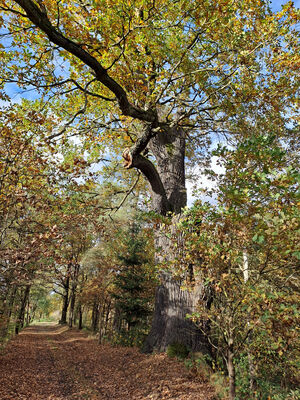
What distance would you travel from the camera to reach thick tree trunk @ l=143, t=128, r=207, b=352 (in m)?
6.88

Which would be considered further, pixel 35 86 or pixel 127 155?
pixel 127 155

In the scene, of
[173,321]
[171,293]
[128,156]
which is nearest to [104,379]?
[173,321]

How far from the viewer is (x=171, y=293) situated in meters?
7.54

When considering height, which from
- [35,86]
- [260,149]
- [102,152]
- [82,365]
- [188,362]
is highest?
[102,152]

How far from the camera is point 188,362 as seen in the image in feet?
20.3

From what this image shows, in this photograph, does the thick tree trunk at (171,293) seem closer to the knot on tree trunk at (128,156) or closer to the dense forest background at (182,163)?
the dense forest background at (182,163)

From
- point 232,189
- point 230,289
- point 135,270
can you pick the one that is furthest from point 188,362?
point 135,270

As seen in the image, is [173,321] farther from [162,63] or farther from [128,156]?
[162,63]

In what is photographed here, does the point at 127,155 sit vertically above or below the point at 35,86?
below

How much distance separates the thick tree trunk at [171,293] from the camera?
688 cm

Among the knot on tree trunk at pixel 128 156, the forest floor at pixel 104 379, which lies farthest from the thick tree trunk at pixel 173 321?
the knot on tree trunk at pixel 128 156

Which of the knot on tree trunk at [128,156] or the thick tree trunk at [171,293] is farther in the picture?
the thick tree trunk at [171,293]

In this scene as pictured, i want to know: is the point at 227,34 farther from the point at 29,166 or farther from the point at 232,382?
the point at 232,382

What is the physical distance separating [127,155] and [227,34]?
3564 millimetres
